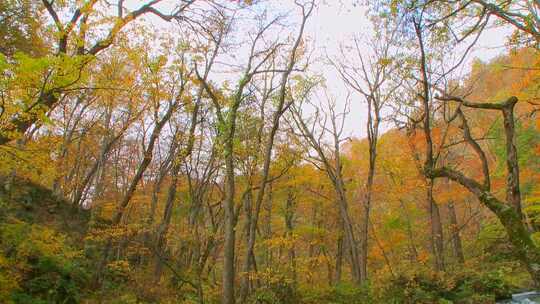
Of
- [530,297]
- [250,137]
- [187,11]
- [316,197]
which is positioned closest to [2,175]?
[250,137]

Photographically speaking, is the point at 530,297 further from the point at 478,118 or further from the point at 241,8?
the point at 478,118

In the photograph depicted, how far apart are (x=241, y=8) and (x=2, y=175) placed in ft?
41.8

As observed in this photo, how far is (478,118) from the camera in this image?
21406 mm

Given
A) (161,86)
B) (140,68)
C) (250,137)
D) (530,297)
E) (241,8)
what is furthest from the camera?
(250,137)

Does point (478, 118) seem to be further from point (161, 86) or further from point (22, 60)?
point (22, 60)

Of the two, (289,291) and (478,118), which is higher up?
(478,118)

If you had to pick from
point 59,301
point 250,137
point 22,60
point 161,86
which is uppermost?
point 161,86

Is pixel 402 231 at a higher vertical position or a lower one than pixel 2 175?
lower

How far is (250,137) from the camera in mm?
14180

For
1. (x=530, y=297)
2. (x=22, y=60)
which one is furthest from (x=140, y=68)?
(x=530, y=297)

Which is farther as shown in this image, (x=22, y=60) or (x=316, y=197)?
(x=316, y=197)

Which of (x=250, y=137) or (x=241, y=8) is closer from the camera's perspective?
(x=241, y=8)

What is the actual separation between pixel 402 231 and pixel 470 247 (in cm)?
410

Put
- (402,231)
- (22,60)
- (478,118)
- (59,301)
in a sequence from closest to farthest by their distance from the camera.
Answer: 1. (22,60)
2. (59,301)
3. (402,231)
4. (478,118)
